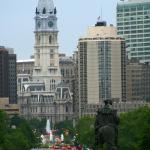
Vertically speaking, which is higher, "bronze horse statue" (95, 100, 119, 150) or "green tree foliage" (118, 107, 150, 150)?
"bronze horse statue" (95, 100, 119, 150)

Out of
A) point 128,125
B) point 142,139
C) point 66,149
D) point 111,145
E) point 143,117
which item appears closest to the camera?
point 111,145

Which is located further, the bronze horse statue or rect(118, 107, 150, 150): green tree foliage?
rect(118, 107, 150, 150): green tree foliage

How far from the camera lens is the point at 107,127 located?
62500mm

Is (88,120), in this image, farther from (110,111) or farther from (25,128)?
(110,111)

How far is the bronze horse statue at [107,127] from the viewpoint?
62.6m

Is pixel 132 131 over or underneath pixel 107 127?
underneath

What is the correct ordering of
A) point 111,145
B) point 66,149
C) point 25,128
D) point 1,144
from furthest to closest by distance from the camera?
point 25,128 → point 66,149 → point 1,144 → point 111,145

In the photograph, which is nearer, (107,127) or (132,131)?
(107,127)

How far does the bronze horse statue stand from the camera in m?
62.6

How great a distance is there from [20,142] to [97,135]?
2750 inches

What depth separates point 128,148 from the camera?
109 meters

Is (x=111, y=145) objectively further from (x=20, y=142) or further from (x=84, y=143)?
(x=84, y=143)

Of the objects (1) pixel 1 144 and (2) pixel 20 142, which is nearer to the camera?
(1) pixel 1 144

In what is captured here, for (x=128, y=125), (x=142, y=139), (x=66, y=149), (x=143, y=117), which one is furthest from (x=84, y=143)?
(x=142, y=139)
